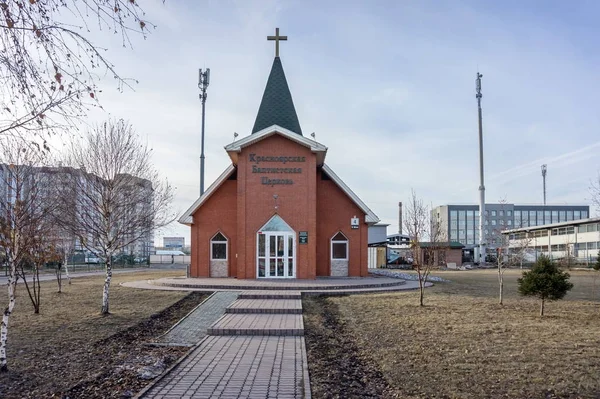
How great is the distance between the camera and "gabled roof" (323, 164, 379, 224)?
25.7 m

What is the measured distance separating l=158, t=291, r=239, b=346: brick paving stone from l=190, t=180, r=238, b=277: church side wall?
757cm

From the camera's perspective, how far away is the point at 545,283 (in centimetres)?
1313

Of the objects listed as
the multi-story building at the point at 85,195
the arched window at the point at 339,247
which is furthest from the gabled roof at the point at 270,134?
the multi-story building at the point at 85,195

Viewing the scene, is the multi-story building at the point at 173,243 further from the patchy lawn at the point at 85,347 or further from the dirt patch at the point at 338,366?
the dirt patch at the point at 338,366

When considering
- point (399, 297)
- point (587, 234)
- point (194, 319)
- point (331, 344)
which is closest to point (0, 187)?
point (194, 319)

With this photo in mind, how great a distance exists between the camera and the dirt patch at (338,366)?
6652 millimetres

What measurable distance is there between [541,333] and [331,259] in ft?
52.2

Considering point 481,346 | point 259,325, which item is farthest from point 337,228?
point 481,346

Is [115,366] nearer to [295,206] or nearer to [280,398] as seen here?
[280,398]

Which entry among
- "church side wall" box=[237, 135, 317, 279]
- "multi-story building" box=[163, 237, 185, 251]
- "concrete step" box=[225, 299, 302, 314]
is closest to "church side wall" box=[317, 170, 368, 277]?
"church side wall" box=[237, 135, 317, 279]

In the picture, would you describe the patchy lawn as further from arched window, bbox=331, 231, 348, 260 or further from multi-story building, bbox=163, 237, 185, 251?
multi-story building, bbox=163, 237, 185, 251

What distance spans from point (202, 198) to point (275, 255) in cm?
486

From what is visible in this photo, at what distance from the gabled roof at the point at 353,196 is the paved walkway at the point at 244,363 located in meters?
12.9

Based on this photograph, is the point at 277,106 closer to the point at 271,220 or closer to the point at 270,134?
the point at 270,134
